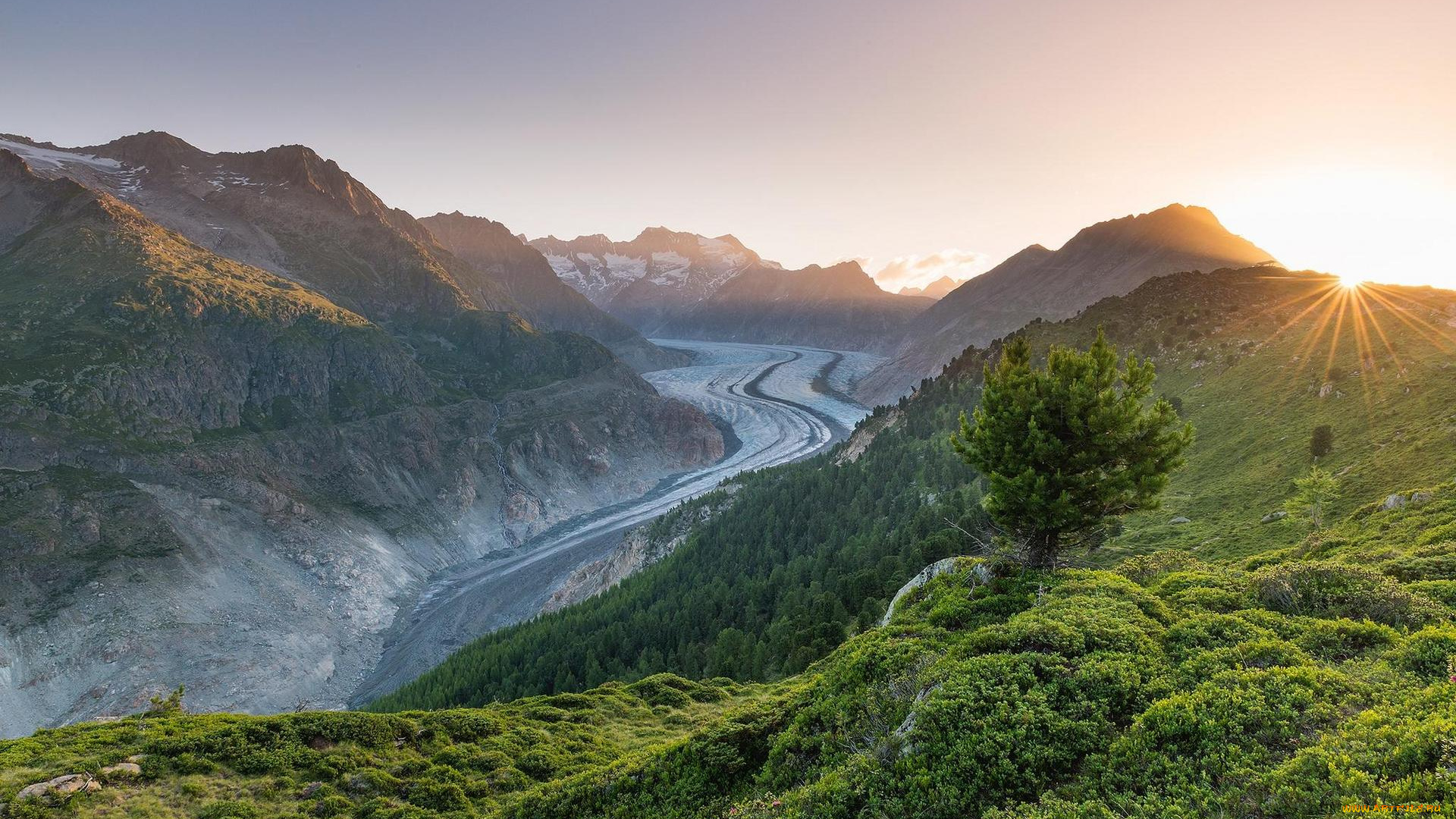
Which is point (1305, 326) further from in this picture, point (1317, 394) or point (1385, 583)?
point (1385, 583)

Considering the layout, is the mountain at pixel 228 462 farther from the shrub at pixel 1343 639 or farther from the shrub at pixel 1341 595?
the shrub at pixel 1343 639

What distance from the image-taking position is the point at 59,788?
61.0ft

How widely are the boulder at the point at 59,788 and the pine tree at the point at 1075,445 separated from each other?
33691mm

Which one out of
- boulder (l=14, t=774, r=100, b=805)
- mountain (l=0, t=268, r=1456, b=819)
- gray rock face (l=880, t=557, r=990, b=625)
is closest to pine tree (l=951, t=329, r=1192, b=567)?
mountain (l=0, t=268, r=1456, b=819)

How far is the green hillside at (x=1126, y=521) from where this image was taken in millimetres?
38188

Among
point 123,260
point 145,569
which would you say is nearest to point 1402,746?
point 145,569

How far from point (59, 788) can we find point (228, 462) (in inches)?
4354

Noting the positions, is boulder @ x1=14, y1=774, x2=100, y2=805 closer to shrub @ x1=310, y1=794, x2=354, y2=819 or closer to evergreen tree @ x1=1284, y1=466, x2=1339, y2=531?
shrub @ x1=310, y1=794, x2=354, y2=819

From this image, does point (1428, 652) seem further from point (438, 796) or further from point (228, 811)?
point (228, 811)

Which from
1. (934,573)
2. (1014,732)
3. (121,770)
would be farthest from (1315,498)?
(121,770)

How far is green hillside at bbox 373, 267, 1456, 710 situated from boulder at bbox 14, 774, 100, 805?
113ft

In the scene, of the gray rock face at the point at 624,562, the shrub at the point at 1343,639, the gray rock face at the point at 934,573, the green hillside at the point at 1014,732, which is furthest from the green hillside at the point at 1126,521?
the shrub at the point at 1343,639

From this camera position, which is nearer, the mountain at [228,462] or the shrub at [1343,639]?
the shrub at [1343,639]

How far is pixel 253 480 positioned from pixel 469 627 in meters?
51.4
